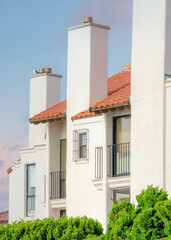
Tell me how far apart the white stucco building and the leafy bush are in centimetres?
588

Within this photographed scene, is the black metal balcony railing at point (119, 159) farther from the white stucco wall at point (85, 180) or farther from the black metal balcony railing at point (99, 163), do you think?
the white stucco wall at point (85, 180)

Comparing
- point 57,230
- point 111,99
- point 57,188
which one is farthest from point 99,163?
point 57,230

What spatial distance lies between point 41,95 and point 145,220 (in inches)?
818

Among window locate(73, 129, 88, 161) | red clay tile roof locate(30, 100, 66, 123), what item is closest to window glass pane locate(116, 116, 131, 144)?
window locate(73, 129, 88, 161)

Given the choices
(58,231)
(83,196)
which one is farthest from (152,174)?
(83,196)

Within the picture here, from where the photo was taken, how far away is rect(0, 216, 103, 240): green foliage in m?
27.7

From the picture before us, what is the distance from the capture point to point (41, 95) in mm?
41594

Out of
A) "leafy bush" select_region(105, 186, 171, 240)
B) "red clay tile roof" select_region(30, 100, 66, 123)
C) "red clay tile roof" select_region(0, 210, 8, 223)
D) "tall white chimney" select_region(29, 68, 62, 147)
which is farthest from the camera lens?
"red clay tile roof" select_region(0, 210, 8, 223)

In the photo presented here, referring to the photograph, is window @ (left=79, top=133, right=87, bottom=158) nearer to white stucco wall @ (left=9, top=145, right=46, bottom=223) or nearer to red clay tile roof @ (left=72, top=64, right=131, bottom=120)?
red clay tile roof @ (left=72, top=64, right=131, bottom=120)

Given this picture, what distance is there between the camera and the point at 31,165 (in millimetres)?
41062

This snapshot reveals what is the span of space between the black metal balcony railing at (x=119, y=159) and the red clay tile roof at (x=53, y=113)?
14.7 feet

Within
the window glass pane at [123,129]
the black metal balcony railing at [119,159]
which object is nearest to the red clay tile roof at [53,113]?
the window glass pane at [123,129]

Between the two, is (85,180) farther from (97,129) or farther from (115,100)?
(115,100)

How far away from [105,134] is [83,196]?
3416mm
